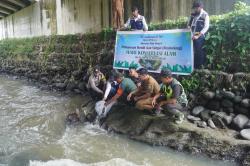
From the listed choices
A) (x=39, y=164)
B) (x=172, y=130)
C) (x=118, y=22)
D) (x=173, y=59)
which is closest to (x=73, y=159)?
(x=39, y=164)

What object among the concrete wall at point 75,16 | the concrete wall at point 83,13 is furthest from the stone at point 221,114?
the concrete wall at point 75,16

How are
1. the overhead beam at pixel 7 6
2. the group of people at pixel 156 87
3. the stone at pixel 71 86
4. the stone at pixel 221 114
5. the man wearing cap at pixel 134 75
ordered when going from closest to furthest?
the stone at pixel 221 114 < the group of people at pixel 156 87 < the man wearing cap at pixel 134 75 < the stone at pixel 71 86 < the overhead beam at pixel 7 6

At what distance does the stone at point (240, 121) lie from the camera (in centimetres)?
714

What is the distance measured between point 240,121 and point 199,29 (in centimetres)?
254

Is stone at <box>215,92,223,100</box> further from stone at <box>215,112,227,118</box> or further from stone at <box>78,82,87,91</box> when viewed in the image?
stone at <box>78,82,87,91</box>

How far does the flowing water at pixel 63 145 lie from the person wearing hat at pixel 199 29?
2.52 meters

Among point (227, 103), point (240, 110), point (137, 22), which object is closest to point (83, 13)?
point (137, 22)

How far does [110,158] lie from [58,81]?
7679mm

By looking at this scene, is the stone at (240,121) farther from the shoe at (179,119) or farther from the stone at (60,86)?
the stone at (60,86)

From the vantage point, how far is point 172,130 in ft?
25.2

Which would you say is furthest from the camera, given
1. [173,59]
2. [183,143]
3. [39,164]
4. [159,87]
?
[173,59]

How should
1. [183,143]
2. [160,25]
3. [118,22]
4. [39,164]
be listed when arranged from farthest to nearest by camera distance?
[118,22] → [160,25] → [183,143] → [39,164]

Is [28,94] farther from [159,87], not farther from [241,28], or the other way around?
[241,28]

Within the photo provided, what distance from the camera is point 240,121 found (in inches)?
283
